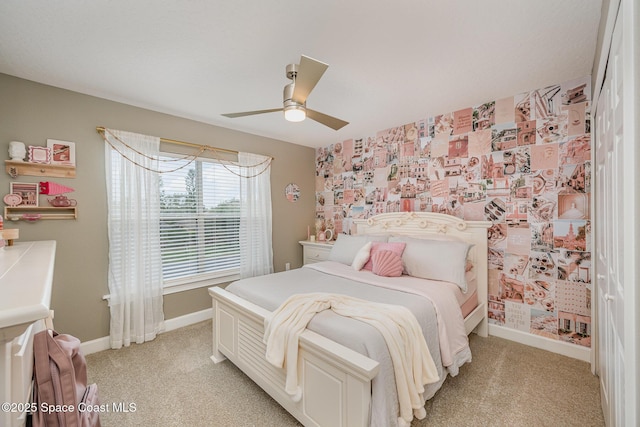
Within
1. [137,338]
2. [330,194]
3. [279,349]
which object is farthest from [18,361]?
[330,194]

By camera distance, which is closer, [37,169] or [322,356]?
[322,356]

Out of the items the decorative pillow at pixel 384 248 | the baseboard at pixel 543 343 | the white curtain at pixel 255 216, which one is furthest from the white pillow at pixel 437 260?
the white curtain at pixel 255 216

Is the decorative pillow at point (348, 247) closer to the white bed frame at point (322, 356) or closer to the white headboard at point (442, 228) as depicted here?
the white headboard at point (442, 228)

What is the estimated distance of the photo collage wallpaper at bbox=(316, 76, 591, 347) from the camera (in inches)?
98.2

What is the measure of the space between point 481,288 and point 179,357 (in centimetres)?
319

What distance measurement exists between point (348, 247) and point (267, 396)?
5.91 feet

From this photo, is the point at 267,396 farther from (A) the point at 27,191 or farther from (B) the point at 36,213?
(A) the point at 27,191

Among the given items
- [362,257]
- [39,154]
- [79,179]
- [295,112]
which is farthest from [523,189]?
[39,154]

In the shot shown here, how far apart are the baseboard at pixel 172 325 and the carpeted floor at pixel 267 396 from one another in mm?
80

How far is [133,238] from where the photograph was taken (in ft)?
9.36

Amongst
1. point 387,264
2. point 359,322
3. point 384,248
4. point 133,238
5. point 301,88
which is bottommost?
point 359,322

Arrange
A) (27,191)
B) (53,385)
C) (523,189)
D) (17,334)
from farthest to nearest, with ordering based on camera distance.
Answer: (523,189) → (27,191) → (53,385) → (17,334)

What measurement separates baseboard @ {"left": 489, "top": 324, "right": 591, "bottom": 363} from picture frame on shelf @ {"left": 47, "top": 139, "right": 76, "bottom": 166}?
4583 millimetres

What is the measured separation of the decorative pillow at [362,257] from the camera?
116 inches
